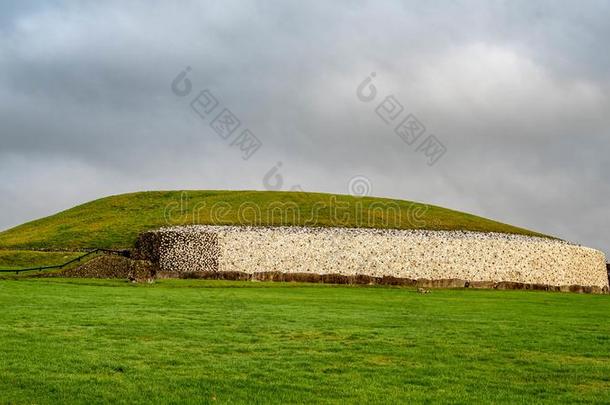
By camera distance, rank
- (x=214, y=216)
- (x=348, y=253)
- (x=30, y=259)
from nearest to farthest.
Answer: (x=30, y=259)
(x=348, y=253)
(x=214, y=216)

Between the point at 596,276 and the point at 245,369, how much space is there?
4804cm

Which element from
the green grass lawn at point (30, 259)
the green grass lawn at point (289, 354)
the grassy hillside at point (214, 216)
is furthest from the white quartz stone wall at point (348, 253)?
the green grass lawn at point (289, 354)

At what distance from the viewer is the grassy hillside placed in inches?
2253

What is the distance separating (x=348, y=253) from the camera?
47.4 m

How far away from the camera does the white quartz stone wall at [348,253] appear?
46.8 meters

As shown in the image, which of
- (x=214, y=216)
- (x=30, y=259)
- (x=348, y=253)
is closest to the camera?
(x=30, y=259)

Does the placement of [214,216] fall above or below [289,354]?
above

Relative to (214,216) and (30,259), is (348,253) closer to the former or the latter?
(214,216)

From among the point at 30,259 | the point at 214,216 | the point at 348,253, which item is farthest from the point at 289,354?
the point at 214,216

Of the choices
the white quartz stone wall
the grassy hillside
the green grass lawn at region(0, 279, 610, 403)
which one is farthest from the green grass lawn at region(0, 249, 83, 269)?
the green grass lawn at region(0, 279, 610, 403)

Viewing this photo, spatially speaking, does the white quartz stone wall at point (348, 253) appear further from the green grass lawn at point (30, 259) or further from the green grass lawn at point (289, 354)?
the green grass lawn at point (289, 354)

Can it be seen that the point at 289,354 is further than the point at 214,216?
No

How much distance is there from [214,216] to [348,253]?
54.1ft

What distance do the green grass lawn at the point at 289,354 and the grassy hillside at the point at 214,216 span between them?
35.7 metres
